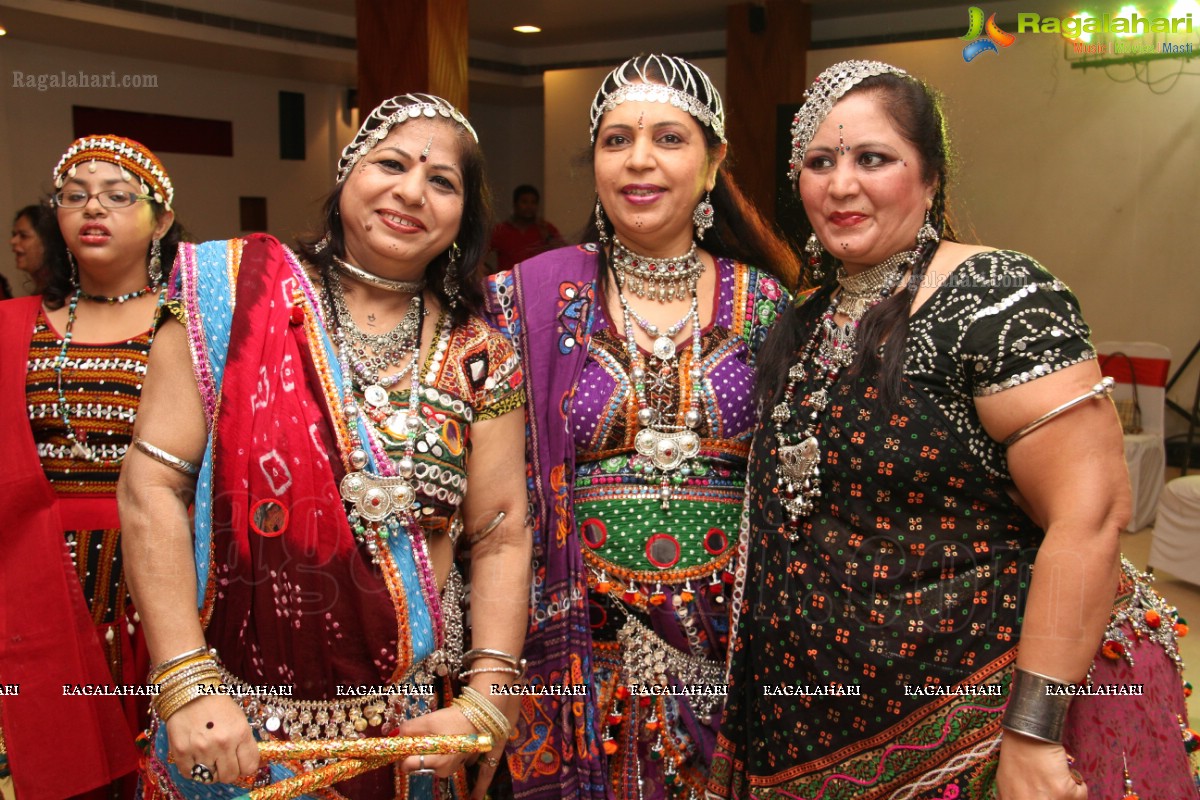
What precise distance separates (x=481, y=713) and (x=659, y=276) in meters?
0.94

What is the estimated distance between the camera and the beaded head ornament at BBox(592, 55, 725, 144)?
6.59 ft

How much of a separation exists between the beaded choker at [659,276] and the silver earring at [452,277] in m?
0.42

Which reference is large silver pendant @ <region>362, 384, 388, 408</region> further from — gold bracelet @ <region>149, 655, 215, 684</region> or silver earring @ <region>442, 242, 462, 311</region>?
gold bracelet @ <region>149, 655, 215, 684</region>

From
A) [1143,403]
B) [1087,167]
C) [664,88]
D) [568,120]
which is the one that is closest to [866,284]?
[664,88]

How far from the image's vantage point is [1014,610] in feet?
4.92

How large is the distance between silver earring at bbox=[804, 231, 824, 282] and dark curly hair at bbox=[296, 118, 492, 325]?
0.58 meters

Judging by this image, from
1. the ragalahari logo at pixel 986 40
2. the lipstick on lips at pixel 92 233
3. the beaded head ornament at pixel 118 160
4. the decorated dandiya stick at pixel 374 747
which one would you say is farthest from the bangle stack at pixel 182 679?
the ragalahari logo at pixel 986 40

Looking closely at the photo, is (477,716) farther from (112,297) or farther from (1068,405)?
(112,297)

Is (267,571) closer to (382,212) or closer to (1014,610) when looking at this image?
(382,212)

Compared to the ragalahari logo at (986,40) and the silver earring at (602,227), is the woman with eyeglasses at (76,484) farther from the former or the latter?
the ragalahari logo at (986,40)

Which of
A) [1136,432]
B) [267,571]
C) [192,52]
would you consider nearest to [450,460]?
[267,571]

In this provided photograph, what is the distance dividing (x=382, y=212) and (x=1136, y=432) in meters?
5.42

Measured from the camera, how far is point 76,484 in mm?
2334

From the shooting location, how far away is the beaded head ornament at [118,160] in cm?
246
